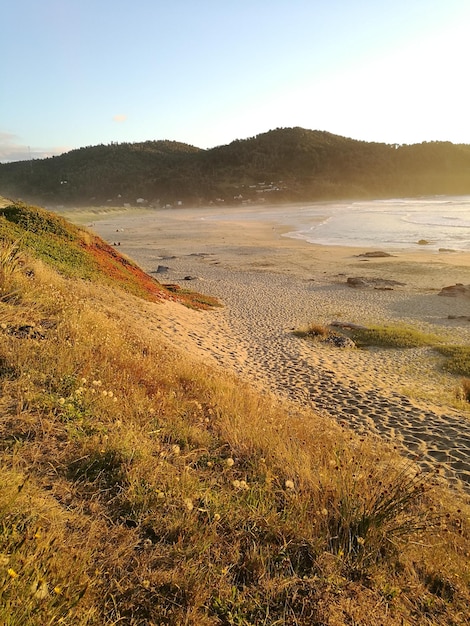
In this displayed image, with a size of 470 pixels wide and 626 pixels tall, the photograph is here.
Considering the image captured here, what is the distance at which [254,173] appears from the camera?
12862 cm

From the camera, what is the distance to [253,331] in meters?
14.4

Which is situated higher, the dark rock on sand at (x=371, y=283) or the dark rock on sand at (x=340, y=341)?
the dark rock on sand at (x=340, y=341)

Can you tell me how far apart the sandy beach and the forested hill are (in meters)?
82.0

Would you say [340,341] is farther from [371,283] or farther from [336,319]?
[371,283]

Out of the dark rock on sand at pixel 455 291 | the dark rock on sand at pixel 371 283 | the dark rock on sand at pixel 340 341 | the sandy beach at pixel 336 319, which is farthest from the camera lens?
the dark rock on sand at pixel 371 283

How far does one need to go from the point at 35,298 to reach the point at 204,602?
20.9 ft

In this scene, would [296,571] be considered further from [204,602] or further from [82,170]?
[82,170]

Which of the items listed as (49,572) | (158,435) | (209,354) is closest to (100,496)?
(49,572)

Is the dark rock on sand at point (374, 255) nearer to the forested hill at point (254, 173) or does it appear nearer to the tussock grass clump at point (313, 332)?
the tussock grass clump at point (313, 332)

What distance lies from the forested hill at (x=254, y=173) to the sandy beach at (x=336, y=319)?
82045mm

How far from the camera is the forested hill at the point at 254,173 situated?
118 meters

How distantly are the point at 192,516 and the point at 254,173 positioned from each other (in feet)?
438

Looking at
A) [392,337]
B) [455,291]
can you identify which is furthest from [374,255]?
[392,337]

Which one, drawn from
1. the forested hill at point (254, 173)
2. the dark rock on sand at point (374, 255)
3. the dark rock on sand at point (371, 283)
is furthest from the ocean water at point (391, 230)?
the forested hill at point (254, 173)
